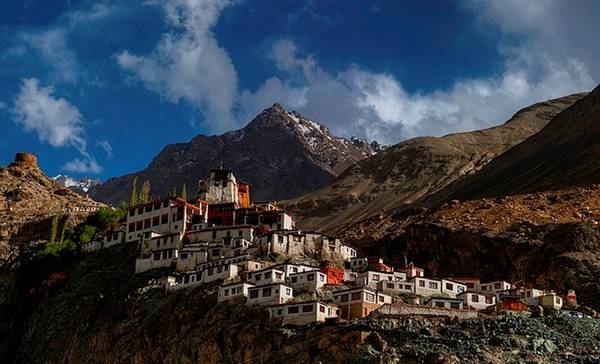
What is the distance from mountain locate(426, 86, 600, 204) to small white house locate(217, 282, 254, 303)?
63057mm

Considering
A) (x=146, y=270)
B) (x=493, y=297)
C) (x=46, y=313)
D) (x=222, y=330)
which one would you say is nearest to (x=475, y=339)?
(x=493, y=297)

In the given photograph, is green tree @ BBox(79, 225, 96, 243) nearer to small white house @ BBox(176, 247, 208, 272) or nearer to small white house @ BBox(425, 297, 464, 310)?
small white house @ BBox(176, 247, 208, 272)

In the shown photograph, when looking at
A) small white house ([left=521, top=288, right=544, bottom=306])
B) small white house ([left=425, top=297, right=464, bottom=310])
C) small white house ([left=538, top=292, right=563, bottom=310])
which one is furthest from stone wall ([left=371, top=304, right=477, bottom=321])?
small white house ([left=538, top=292, right=563, bottom=310])

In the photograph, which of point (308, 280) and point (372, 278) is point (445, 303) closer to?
point (372, 278)

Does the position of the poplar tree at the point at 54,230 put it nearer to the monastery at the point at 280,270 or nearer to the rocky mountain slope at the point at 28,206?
the rocky mountain slope at the point at 28,206

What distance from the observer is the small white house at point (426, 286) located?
8081 cm

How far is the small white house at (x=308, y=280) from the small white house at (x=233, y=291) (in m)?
3.84

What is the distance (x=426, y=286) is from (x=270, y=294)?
15.3 m

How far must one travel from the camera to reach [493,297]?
258 ft

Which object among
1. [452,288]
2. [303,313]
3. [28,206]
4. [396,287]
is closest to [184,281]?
[303,313]

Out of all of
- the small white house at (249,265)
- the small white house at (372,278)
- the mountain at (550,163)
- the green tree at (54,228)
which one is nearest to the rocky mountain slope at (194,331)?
the small white house at (249,265)

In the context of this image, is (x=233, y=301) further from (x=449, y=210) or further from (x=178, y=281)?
(x=449, y=210)

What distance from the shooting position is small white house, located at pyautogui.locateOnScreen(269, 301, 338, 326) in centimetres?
7031

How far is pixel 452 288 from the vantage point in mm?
83188
